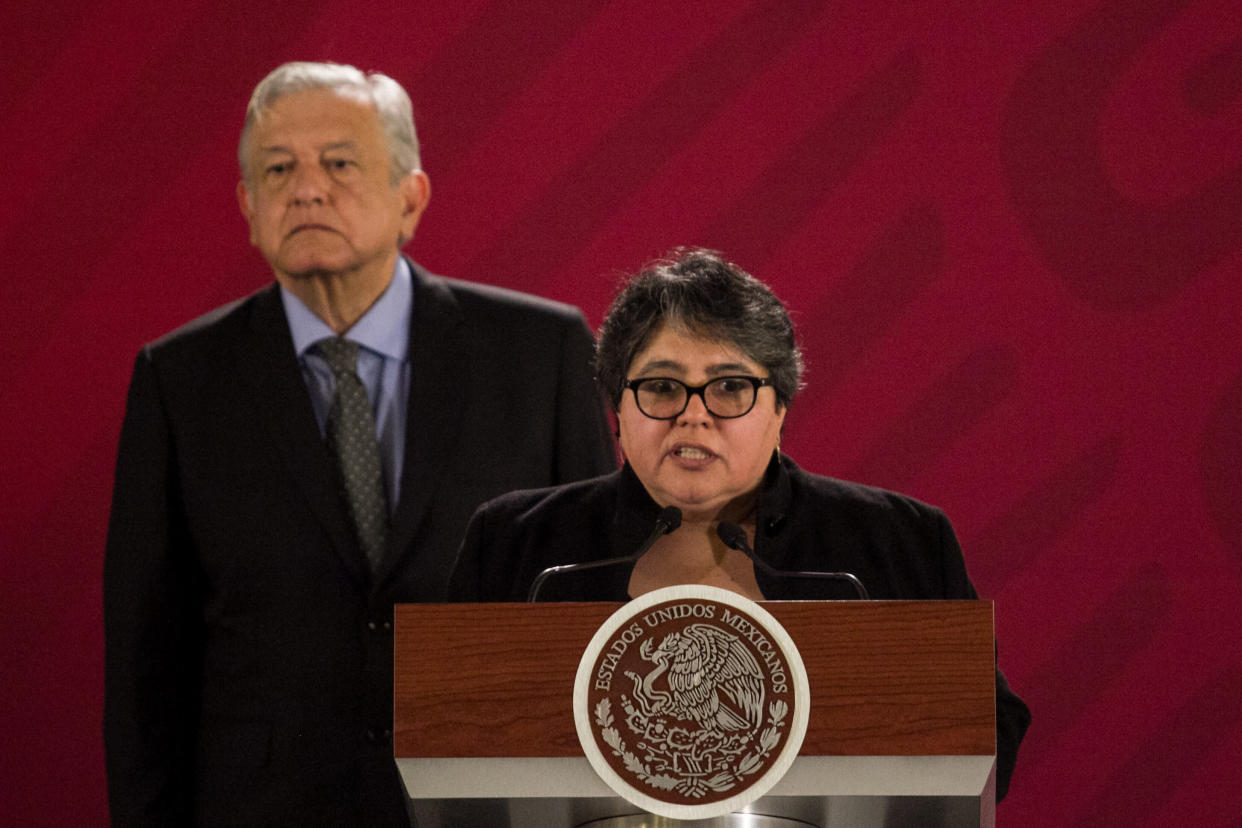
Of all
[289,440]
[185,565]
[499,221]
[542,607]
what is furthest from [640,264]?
[542,607]

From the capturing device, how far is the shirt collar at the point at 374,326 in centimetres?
251

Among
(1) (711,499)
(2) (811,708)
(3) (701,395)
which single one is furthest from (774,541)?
(2) (811,708)

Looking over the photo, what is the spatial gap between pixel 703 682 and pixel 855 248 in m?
1.74

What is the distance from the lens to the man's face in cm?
252

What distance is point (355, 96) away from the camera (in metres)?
2.56

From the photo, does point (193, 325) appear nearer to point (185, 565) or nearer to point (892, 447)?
point (185, 565)

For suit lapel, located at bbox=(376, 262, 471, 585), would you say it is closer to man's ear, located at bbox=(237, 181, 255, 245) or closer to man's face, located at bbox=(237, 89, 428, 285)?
man's face, located at bbox=(237, 89, 428, 285)

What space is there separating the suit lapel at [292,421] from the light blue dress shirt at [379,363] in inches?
1.1

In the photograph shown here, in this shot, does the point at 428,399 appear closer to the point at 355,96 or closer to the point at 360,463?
the point at 360,463

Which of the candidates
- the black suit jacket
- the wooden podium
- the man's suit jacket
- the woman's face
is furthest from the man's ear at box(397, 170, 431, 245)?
the wooden podium

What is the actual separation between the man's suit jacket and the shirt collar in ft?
0.12

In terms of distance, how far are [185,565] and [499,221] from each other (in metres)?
0.90

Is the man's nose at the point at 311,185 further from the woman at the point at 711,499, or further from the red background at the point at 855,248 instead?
the woman at the point at 711,499

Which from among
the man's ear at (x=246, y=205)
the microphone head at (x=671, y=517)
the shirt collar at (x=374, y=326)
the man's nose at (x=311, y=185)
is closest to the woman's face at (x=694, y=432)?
the microphone head at (x=671, y=517)
